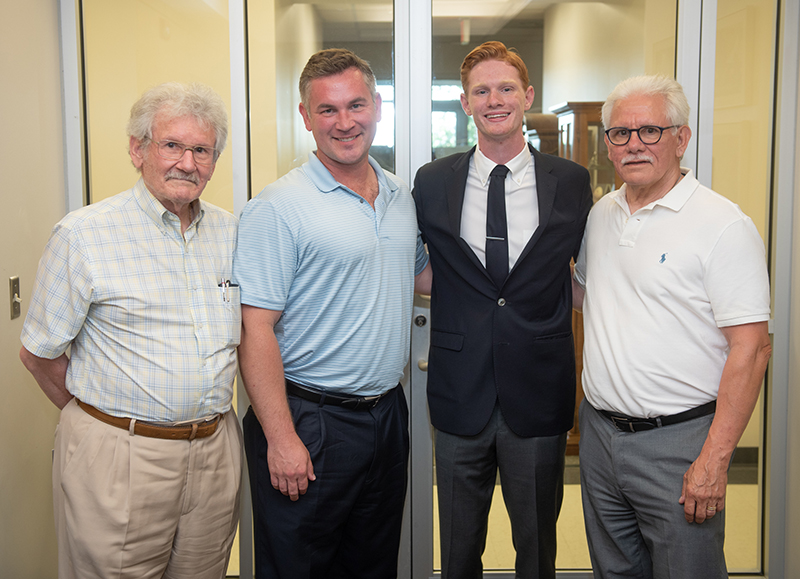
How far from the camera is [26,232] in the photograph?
206 cm

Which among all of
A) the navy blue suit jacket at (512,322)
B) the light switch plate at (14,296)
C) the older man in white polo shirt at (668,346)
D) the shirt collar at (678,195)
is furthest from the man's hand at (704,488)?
the light switch plate at (14,296)

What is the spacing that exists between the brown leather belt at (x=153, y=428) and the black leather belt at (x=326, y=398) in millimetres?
284

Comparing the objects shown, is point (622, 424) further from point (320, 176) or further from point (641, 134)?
point (320, 176)

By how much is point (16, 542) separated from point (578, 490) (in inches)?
84.5

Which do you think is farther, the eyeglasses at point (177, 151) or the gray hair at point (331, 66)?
the gray hair at point (331, 66)

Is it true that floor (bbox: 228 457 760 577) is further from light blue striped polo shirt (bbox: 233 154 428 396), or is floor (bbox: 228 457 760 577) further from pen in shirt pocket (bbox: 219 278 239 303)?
pen in shirt pocket (bbox: 219 278 239 303)

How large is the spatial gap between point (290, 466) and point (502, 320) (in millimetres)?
765

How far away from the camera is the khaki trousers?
158 centimetres

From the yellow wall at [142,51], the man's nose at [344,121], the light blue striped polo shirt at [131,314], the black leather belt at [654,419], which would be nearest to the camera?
the light blue striped polo shirt at [131,314]

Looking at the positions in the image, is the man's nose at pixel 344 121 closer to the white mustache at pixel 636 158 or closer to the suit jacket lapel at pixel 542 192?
the suit jacket lapel at pixel 542 192

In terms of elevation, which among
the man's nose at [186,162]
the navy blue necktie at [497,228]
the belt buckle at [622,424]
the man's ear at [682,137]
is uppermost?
the man's ear at [682,137]

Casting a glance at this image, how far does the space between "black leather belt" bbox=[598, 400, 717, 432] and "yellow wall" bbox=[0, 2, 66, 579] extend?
6.18 ft

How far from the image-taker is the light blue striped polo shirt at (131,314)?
155 cm

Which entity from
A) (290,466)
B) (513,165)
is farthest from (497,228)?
(290,466)
